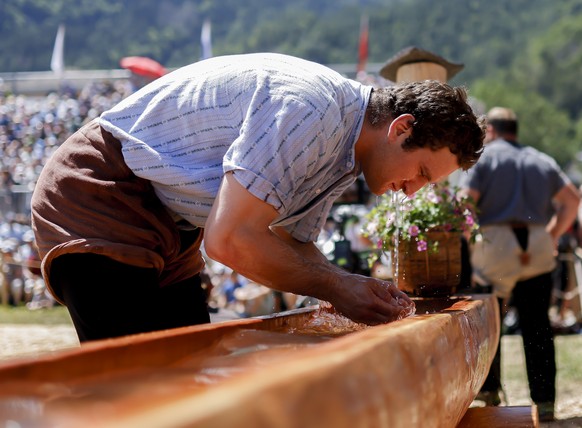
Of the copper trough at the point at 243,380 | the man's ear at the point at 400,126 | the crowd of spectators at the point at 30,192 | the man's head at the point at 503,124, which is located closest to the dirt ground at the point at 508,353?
the crowd of spectators at the point at 30,192

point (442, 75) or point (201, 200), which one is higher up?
point (442, 75)

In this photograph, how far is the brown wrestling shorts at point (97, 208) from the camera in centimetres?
230

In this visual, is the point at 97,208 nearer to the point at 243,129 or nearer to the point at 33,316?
the point at 243,129

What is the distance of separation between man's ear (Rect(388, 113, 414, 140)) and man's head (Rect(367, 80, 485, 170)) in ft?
0.04

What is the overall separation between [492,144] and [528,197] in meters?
0.43

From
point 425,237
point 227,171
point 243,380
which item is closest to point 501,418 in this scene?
point 425,237

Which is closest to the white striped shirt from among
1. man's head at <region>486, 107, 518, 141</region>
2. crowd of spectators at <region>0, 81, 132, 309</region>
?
man's head at <region>486, 107, 518, 141</region>

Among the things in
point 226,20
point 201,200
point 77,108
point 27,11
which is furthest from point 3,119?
point 226,20

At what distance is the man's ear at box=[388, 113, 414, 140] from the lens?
2.40 m

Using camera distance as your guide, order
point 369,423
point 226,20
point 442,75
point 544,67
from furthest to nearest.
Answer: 1. point 226,20
2. point 544,67
3. point 442,75
4. point 369,423

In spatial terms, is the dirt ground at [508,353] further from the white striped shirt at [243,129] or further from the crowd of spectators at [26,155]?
the white striped shirt at [243,129]

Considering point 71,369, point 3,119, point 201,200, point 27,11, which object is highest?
point 27,11

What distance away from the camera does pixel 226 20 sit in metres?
123

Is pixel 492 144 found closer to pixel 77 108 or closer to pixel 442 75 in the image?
pixel 442 75
